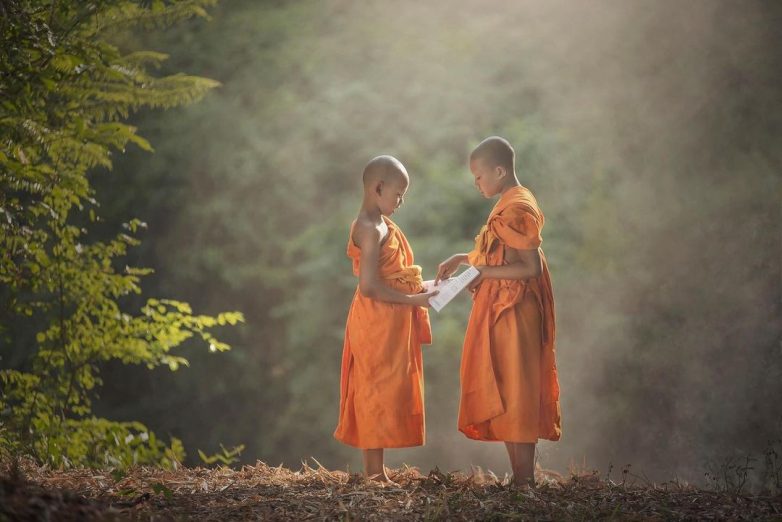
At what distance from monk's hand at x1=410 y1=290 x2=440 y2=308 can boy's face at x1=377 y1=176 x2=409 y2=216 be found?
1.58ft

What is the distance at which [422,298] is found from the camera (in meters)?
4.72

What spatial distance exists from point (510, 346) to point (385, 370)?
0.70 m

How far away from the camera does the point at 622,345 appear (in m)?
10.2

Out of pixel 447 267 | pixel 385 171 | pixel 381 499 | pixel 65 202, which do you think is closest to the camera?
pixel 381 499

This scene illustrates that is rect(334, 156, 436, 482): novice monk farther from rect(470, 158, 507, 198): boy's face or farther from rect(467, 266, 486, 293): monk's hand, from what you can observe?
rect(470, 158, 507, 198): boy's face

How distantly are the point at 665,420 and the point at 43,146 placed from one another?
7.35 metres

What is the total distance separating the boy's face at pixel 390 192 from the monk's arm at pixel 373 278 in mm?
157

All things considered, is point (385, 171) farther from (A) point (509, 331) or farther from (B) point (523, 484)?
(B) point (523, 484)

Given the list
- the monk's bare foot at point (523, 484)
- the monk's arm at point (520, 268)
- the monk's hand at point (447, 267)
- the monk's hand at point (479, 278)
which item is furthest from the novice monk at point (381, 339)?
the monk's bare foot at point (523, 484)

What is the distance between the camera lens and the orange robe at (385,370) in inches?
186

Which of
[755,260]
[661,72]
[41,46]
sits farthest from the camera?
[661,72]

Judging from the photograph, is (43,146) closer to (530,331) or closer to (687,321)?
(530,331)

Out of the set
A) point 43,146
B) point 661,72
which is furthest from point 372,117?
point 43,146

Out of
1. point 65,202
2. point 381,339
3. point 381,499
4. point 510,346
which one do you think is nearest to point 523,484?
point 510,346
